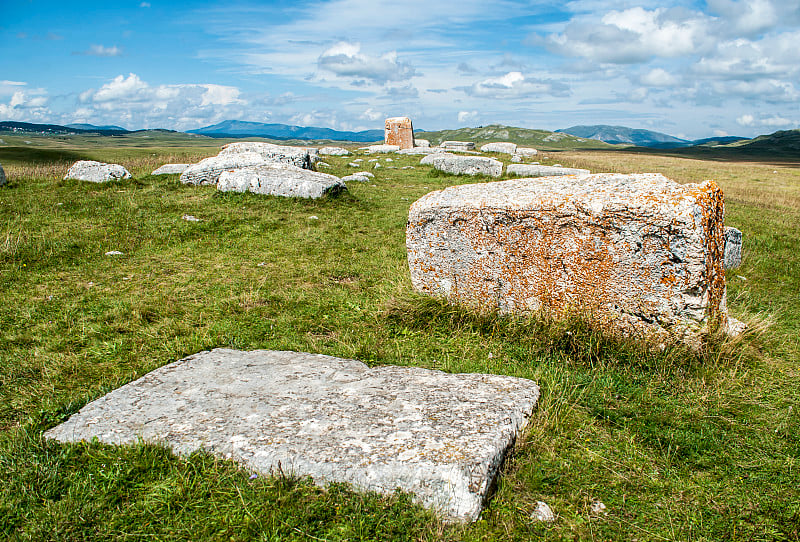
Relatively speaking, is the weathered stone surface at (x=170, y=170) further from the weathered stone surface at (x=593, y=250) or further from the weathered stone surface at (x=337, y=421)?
the weathered stone surface at (x=337, y=421)

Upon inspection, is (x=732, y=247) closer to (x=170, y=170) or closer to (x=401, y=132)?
(x=170, y=170)

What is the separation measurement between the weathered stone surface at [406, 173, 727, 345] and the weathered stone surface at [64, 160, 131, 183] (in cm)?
1371

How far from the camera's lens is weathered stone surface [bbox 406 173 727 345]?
15.8 ft

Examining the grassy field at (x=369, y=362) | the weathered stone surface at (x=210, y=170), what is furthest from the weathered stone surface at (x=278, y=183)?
the grassy field at (x=369, y=362)

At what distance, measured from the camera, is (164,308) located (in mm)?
6961

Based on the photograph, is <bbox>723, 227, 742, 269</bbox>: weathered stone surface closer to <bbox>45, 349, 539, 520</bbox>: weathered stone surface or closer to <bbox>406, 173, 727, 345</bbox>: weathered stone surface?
<bbox>406, 173, 727, 345</bbox>: weathered stone surface

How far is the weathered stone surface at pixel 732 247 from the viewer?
874cm

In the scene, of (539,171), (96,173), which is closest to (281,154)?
(96,173)

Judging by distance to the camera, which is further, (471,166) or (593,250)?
(471,166)

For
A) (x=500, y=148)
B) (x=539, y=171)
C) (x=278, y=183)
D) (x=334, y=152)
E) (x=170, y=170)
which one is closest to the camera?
(x=278, y=183)

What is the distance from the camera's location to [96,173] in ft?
52.2

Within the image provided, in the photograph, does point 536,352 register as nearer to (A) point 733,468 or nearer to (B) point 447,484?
(A) point 733,468

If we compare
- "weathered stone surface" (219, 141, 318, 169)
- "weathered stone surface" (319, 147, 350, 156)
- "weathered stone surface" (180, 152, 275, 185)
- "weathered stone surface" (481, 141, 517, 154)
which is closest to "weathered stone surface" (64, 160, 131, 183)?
"weathered stone surface" (180, 152, 275, 185)

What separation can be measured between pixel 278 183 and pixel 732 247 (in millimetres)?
10990
